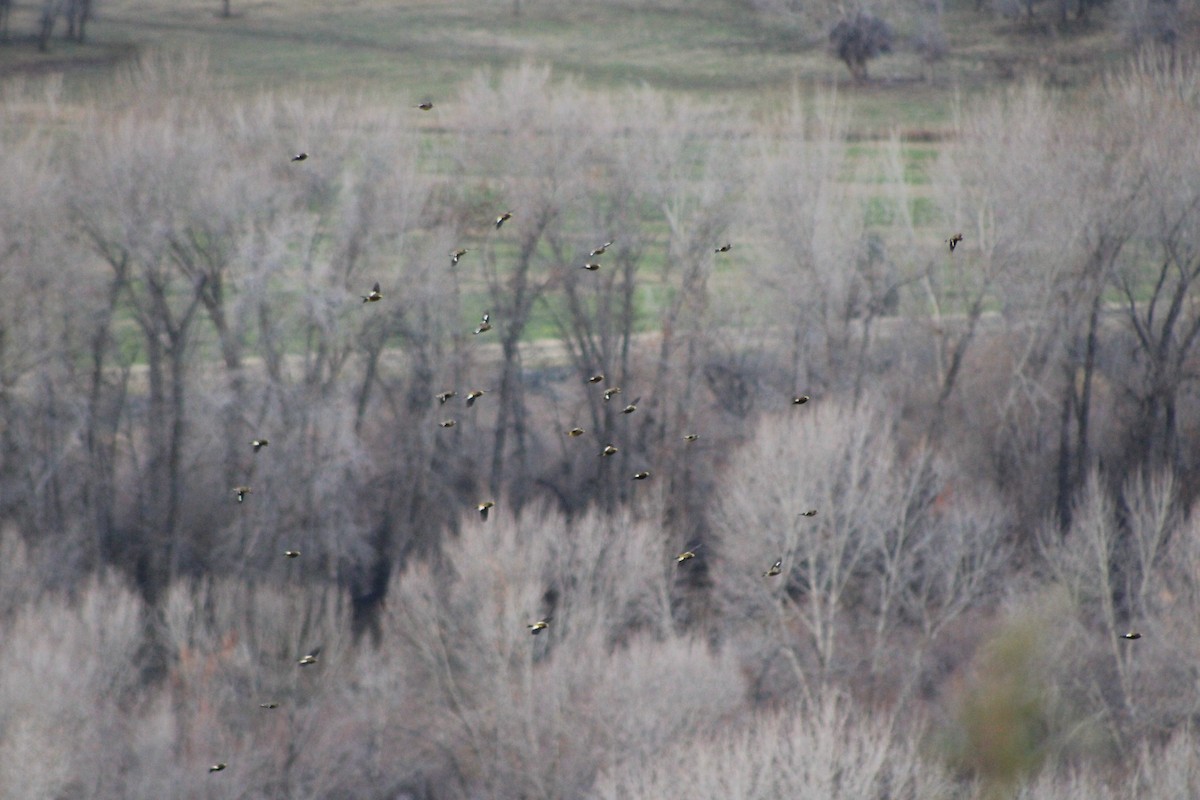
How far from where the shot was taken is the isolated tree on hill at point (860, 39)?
44.8 meters

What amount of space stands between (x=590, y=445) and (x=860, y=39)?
54.2ft

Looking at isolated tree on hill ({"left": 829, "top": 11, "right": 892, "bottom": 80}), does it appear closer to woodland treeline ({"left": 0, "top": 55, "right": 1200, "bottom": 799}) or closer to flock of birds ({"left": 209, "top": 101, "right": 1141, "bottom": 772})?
woodland treeline ({"left": 0, "top": 55, "right": 1200, "bottom": 799})

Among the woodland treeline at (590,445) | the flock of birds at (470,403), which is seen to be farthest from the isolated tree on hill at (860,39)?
the flock of birds at (470,403)

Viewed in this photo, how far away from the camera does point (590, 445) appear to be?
118 feet

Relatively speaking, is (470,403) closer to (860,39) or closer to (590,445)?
(590,445)

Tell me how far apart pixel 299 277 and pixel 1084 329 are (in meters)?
18.4

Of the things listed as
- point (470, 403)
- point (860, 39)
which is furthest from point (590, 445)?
point (860, 39)

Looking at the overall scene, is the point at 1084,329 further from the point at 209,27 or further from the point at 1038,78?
the point at 209,27

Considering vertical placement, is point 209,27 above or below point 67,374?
above

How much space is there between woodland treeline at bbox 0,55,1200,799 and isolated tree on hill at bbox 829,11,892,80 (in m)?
4.75

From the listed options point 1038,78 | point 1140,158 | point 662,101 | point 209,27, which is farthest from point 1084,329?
point 209,27

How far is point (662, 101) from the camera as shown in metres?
38.6

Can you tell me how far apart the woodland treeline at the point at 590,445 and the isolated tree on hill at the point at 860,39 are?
15.6ft

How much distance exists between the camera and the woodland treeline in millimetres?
24141
